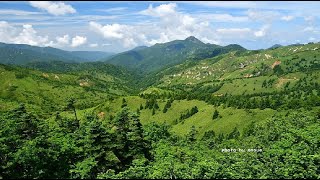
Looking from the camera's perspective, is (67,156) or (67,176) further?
(67,156)

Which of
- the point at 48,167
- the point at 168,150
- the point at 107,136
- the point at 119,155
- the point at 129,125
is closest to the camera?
the point at 48,167

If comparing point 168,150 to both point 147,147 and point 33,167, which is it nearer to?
point 147,147

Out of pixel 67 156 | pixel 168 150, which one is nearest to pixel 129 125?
pixel 168 150

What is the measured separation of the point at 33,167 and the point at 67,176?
643 centimetres

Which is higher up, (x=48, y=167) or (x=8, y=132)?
(x=8, y=132)

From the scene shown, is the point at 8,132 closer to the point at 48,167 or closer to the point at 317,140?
the point at 48,167

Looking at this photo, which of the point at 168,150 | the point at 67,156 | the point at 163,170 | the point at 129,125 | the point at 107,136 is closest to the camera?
the point at 163,170

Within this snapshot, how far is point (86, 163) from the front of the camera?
62.1 m

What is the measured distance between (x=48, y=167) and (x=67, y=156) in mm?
7301

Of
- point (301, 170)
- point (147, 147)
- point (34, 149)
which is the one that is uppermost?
point (34, 149)

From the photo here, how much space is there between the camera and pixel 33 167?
60281mm

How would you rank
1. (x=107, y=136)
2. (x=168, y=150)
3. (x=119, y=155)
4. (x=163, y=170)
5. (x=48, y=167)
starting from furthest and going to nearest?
(x=168, y=150)
(x=119, y=155)
(x=107, y=136)
(x=48, y=167)
(x=163, y=170)

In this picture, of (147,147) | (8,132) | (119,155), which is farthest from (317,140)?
(8,132)

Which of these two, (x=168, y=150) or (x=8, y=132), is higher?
(x=8, y=132)
